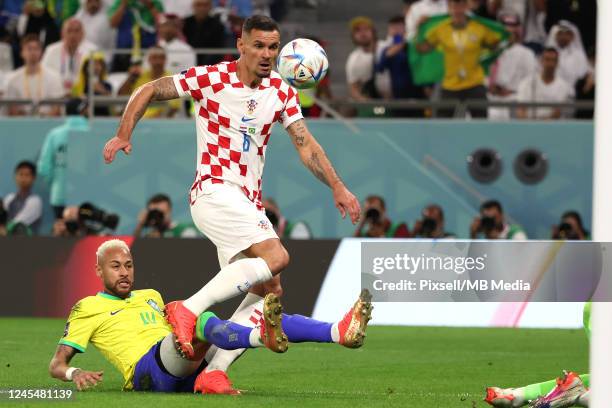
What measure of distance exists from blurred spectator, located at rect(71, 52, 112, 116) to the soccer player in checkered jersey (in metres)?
10.8

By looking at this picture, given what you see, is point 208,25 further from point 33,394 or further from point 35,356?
point 33,394

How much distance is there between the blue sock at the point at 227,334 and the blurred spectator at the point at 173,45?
10766mm

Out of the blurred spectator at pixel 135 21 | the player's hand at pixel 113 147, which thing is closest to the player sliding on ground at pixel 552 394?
the player's hand at pixel 113 147

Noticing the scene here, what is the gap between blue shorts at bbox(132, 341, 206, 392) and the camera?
29.1 ft

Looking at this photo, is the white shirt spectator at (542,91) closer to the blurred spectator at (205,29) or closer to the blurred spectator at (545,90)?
the blurred spectator at (545,90)

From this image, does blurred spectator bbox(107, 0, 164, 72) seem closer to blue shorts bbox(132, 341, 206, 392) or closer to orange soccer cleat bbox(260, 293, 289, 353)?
blue shorts bbox(132, 341, 206, 392)

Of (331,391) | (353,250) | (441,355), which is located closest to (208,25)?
(353,250)

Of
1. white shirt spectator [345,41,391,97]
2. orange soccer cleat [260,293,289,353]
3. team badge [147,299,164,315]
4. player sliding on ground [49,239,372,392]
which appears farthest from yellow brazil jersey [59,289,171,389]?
white shirt spectator [345,41,391,97]

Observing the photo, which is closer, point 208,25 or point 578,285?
point 578,285

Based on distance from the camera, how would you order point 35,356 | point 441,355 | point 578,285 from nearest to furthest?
point 578,285 → point 35,356 → point 441,355

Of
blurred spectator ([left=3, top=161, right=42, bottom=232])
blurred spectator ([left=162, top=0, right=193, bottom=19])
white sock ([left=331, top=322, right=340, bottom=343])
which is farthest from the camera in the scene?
blurred spectator ([left=162, top=0, right=193, bottom=19])

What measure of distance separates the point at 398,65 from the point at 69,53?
4.42 m

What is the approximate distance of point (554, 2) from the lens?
67.7 ft

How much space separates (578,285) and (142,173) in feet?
45.6
